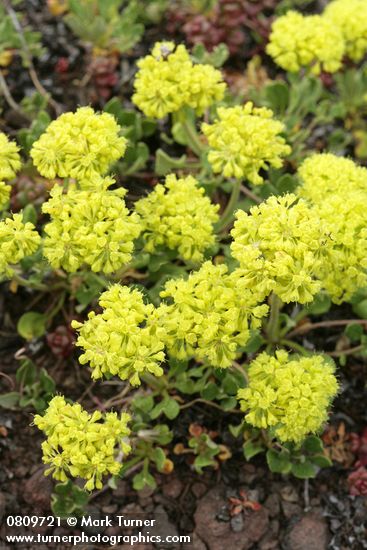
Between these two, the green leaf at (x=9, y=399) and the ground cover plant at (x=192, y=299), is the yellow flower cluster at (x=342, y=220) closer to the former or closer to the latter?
the ground cover plant at (x=192, y=299)

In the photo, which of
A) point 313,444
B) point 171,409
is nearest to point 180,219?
point 171,409

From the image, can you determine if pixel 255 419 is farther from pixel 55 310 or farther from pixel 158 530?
pixel 55 310

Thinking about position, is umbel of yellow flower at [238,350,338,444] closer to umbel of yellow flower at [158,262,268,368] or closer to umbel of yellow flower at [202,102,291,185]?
umbel of yellow flower at [158,262,268,368]

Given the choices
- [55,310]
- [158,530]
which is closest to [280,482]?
[158,530]

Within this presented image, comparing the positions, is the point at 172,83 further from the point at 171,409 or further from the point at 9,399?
the point at 9,399

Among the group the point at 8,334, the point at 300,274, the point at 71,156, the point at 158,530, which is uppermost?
the point at 71,156

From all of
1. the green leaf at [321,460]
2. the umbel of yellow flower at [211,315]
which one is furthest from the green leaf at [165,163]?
the green leaf at [321,460]
